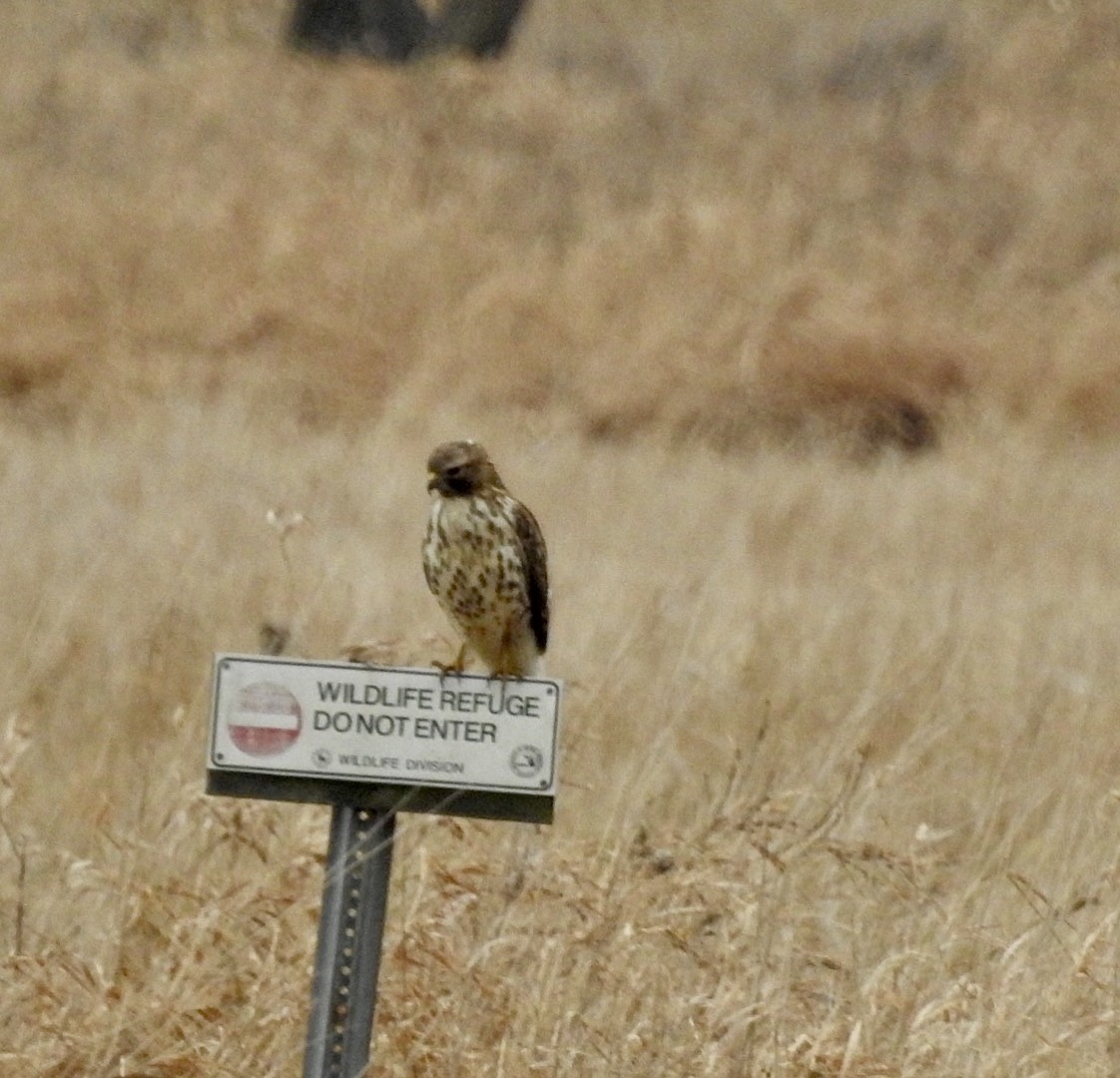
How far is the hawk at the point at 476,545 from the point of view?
3.51m

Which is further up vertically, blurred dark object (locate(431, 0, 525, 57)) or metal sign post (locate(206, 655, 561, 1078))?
blurred dark object (locate(431, 0, 525, 57))

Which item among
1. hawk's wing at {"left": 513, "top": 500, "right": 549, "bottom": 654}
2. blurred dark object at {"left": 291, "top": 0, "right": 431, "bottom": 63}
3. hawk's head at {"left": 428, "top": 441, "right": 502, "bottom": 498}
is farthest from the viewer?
blurred dark object at {"left": 291, "top": 0, "right": 431, "bottom": 63}

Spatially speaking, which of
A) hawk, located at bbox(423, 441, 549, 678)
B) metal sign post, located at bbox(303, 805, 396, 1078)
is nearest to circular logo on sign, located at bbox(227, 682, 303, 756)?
metal sign post, located at bbox(303, 805, 396, 1078)

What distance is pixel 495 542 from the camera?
3555 mm

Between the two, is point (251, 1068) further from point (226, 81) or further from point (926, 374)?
point (226, 81)

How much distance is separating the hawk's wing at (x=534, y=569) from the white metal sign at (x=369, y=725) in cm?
79

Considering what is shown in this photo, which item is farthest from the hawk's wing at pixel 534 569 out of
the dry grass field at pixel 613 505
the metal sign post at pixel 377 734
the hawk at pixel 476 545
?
the metal sign post at pixel 377 734

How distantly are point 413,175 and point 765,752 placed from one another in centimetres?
1072

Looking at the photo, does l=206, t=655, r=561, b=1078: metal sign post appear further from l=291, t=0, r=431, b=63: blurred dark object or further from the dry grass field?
l=291, t=0, r=431, b=63: blurred dark object

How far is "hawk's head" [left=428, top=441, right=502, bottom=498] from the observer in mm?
3480

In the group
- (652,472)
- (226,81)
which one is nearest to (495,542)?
(652,472)

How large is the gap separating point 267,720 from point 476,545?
80 cm

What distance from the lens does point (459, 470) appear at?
348 centimetres

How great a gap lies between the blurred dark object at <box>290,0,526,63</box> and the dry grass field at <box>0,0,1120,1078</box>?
1.37 ft
